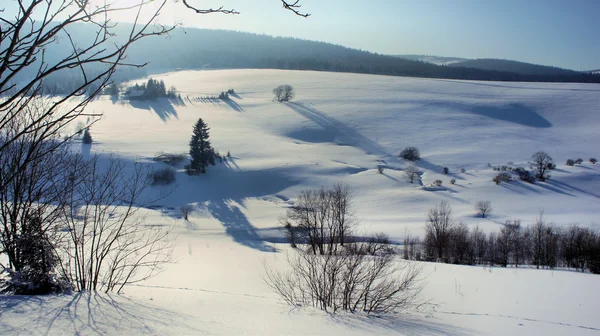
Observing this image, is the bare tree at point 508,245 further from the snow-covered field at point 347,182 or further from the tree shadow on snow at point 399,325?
the tree shadow on snow at point 399,325

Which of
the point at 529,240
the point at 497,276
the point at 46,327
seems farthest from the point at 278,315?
the point at 529,240

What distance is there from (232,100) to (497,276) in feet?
223

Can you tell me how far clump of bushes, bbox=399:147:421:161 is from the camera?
1776 inches

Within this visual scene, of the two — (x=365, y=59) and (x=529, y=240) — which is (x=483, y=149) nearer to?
(x=529, y=240)

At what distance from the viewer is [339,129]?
57375 millimetres

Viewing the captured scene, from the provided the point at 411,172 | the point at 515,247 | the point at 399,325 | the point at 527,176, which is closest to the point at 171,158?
the point at 411,172

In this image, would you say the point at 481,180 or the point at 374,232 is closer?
the point at 374,232

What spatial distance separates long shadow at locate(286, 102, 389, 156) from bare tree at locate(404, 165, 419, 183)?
774 cm

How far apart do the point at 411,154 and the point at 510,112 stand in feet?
103

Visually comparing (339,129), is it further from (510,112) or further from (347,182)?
(510,112)

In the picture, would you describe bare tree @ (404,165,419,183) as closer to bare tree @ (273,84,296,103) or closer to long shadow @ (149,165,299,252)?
long shadow @ (149,165,299,252)

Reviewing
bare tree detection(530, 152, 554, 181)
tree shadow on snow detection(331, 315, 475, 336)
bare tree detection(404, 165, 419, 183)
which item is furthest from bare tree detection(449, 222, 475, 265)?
bare tree detection(530, 152, 554, 181)

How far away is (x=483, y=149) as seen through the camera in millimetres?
48062

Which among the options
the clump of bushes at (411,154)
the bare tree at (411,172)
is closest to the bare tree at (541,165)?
the bare tree at (411,172)
